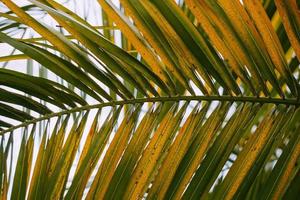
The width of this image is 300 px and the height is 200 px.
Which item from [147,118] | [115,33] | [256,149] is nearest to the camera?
[256,149]

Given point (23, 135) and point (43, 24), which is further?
point (23, 135)

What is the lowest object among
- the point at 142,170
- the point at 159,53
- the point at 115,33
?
the point at 142,170

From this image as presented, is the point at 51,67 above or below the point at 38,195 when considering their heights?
above

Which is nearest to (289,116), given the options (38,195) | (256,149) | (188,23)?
(256,149)

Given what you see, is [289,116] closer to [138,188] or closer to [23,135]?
[138,188]

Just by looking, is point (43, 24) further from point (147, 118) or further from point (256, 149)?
point (256, 149)

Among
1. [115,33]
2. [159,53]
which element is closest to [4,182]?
[159,53]

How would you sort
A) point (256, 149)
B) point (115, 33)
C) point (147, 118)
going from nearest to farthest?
point (256, 149)
point (147, 118)
point (115, 33)
